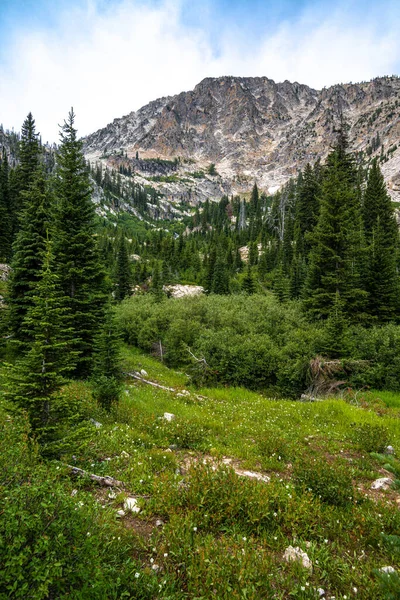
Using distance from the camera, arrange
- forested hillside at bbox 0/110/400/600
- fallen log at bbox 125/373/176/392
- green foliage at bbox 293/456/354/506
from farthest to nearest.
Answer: fallen log at bbox 125/373/176/392 < green foliage at bbox 293/456/354/506 < forested hillside at bbox 0/110/400/600

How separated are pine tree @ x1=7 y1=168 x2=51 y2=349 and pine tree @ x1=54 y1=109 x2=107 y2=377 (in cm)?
171

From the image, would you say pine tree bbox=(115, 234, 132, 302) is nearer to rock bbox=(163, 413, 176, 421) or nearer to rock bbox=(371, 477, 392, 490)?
rock bbox=(163, 413, 176, 421)

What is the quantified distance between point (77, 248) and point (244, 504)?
49.3ft

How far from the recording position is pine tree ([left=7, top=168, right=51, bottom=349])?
16609 mm

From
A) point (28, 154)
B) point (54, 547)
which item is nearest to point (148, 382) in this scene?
point (54, 547)

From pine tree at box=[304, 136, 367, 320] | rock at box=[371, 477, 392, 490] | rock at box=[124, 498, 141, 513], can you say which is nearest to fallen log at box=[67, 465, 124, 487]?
rock at box=[124, 498, 141, 513]

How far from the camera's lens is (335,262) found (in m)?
21.3

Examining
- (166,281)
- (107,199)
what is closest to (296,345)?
(166,281)

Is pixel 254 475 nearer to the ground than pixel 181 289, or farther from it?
nearer to the ground

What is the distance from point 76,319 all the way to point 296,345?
12.6 meters

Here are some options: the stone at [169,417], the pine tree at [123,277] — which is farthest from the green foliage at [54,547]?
the pine tree at [123,277]

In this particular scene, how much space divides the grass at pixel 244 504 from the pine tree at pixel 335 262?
482 inches

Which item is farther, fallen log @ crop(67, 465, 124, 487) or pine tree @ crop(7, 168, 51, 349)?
pine tree @ crop(7, 168, 51, 349)

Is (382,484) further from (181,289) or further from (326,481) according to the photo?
(181,289)
